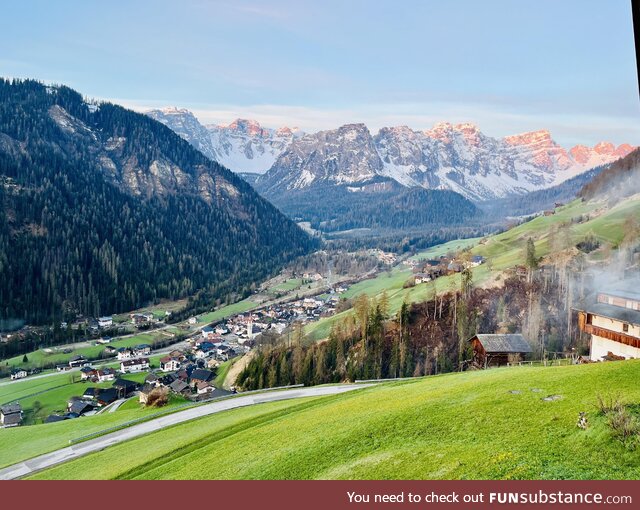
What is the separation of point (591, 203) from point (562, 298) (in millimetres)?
73387

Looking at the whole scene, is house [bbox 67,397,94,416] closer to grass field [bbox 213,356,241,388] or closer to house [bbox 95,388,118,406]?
house [bbox 95,388,118,406]

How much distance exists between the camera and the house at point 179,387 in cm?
5225

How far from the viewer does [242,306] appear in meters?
120

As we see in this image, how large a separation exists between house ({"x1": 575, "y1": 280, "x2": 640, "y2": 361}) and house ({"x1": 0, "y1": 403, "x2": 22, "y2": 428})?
4874cm

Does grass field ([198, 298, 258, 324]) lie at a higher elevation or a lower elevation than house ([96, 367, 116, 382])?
higher

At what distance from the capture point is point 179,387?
177 ft

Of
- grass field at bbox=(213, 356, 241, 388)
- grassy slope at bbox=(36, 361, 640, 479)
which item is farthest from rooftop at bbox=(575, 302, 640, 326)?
grass field at bbox=(213, 356, 241, 388)

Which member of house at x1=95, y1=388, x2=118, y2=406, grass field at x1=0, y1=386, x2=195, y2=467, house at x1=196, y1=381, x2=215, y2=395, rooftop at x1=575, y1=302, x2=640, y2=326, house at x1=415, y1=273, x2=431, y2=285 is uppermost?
rooftop at x1=575, y1=302, x2=640, y2=326

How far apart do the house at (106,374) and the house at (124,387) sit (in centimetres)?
464

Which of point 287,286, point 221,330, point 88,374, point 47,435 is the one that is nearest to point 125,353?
point 88,374

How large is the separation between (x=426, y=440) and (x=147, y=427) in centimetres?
1878

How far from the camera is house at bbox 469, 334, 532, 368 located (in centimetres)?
3947

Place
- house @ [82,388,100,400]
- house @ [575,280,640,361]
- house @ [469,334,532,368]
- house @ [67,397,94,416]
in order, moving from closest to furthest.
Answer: house @ [575,280,640,361], house @ [469,334,532,368], house @ [67,397,94,416], house @ [82,388,100,400]
